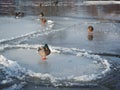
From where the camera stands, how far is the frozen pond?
9.97 metres

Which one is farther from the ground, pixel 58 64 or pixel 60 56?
pixel 58 64

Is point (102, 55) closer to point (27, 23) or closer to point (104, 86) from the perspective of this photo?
point (104, 86)

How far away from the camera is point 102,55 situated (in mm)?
13219

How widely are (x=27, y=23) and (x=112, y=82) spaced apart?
13.3 m


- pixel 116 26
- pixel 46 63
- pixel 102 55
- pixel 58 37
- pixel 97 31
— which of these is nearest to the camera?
pixel 46 63

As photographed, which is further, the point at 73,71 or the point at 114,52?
the point at 114,52

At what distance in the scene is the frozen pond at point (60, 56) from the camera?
32.7 feet

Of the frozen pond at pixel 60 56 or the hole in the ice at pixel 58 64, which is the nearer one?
the frozen pond at pixel 60 56

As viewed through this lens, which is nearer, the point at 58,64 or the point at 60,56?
the point at 58,64

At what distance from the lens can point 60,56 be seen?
1294 cm

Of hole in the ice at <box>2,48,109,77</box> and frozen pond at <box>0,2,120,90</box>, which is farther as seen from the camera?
hole in the ice at <box>2,48,109,77</box>

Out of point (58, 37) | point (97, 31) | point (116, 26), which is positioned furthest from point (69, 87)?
point (116, 26)

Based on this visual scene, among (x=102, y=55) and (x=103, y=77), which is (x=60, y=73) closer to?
(x=103, y=77)

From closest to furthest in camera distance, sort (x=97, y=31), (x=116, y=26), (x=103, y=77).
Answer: (x=103, y=77) → (x=97, y=31) → (x=116, y=26)
